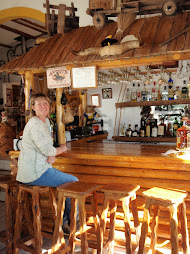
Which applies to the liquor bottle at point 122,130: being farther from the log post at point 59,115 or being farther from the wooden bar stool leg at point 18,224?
the wooden bar stool leg at point 18,224

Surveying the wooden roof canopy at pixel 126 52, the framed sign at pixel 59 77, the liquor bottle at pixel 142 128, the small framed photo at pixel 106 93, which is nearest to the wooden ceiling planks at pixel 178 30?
the wooden roof canopy at pixel 126 52

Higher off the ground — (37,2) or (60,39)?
(37,2)

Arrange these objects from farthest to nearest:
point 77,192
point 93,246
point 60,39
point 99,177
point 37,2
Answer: point 37,2
point 60,39
point 99,177
point 93,246
point 77,192

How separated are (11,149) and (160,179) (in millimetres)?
2779

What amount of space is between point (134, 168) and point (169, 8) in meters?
2.29

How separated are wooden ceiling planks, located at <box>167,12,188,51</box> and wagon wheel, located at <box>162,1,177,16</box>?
4.1 inches

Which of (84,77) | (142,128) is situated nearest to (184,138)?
(84,77)

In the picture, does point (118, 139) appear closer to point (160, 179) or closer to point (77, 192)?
point (160, 179)

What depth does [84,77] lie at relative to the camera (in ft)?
13.1

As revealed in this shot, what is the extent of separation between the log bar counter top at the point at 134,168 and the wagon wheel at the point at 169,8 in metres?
1.95

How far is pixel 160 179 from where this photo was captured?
3475 millimetres

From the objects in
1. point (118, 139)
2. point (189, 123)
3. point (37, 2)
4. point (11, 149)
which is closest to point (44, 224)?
point (11, 149)

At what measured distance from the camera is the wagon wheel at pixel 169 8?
12.1ft

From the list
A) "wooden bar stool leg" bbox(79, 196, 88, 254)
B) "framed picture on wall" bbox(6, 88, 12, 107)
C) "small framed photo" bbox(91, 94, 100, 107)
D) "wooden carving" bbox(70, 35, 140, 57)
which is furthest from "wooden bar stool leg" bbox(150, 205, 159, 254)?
"framed picture on wall" bbox(6, 88, 12, 107)
